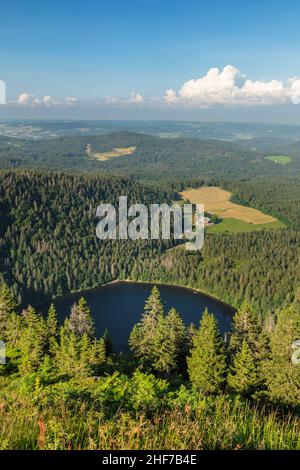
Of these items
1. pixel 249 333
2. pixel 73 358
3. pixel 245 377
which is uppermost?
pixel 249 333

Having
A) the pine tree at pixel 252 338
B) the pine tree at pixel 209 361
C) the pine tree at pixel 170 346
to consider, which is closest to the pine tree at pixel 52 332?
the pine tree at pixel 170 346

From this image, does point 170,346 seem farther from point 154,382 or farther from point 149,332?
point 154,382

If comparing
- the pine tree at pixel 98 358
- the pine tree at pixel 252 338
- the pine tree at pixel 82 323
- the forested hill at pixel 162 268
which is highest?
the pine tree at pixel 252 338

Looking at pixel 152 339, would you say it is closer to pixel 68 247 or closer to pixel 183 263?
pixel 183 263

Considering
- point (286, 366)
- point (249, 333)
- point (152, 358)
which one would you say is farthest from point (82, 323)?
point (286, 366)

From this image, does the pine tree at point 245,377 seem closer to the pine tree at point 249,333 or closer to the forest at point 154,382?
the forest at point 154,382
